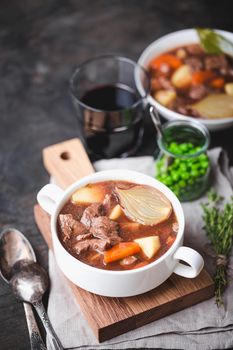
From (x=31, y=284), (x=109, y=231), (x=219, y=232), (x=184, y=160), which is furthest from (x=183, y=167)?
(x=31, y=284)

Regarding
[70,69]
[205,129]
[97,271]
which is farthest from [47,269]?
[70,69]

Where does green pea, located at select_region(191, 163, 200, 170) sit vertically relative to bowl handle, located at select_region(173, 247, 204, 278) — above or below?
below

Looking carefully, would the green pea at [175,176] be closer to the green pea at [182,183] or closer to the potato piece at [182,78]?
the green pea at [182,183]

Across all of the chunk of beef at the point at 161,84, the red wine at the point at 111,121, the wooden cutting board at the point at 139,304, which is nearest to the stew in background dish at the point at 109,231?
the wooden cutting board at the point at 139,304

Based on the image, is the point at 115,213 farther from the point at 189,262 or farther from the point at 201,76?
the point at 201,76

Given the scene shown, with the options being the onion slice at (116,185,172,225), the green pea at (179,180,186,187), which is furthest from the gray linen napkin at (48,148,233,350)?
the green pea at (179,180,186,187)

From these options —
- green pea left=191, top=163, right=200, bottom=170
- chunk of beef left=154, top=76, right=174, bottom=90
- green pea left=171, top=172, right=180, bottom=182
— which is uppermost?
chunk of beef left=154, top=76, right=174, bottom=90

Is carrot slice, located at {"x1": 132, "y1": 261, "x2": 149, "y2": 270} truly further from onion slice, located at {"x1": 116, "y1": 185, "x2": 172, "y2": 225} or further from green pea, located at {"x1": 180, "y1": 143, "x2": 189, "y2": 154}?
green pea, located at {"x1": 180, "y1": 143, "x2": 189, "y2": 154}
